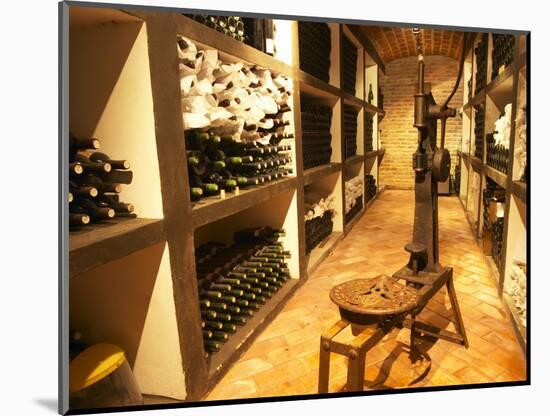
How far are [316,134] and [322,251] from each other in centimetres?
97

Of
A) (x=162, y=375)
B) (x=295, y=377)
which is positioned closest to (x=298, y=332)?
(x=295, y=377)

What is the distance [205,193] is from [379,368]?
3.69ft

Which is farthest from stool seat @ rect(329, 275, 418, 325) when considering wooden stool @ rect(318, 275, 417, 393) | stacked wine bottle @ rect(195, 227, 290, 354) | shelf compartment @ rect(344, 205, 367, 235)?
shelf compartment @ rect(344, 205, 367, 235)

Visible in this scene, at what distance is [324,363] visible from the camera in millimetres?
1486

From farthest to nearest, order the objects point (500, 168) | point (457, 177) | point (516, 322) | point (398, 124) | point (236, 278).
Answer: point (457, 177) < point (398, 124) < point (500, 168) < point (236, 278) < point (516, 322)

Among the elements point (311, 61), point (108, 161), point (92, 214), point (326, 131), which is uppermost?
point (311, 61)

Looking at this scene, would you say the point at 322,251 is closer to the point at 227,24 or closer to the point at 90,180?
the point at 227,24

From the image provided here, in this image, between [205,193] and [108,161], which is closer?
[108,161]

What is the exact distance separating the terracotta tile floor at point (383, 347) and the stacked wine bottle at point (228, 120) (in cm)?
80

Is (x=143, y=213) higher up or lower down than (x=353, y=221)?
higher up

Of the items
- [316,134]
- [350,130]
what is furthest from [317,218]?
[350,130]

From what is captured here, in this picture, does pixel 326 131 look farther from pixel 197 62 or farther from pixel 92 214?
pixel 92 214

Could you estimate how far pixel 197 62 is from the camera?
1.77 metres

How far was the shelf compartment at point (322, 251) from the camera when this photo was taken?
129 inches
